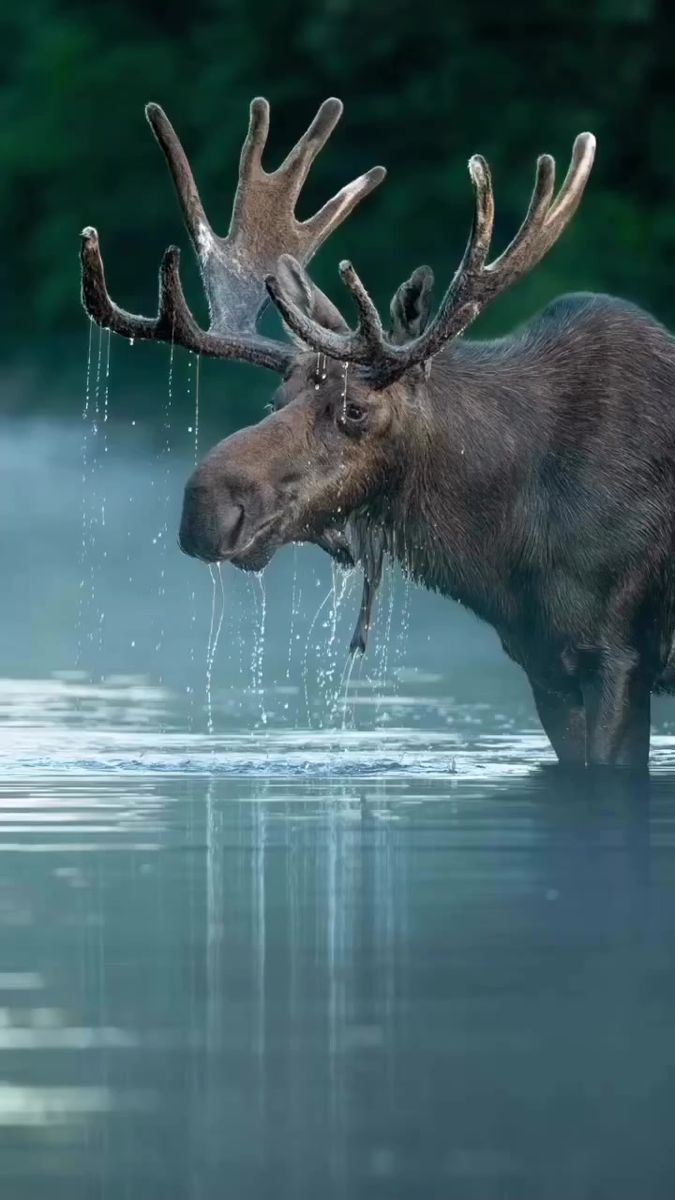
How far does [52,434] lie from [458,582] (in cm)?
1316

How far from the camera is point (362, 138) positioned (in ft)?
84.0

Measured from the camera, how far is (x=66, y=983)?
212 inches

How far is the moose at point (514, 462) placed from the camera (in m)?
8.70

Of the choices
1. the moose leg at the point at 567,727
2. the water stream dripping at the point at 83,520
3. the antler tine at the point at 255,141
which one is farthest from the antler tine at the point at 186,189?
the water stream dripping at the point at 83,520

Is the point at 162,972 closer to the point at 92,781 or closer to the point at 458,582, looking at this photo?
the point at 92,781

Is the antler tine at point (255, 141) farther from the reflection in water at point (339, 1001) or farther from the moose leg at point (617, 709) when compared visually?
the reflection in water at point (339, 1001)

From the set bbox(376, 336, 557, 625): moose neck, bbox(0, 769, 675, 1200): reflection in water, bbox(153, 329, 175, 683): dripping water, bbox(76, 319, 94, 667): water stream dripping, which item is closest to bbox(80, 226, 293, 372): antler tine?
bbox(376, 336, 557, 625): moose neck

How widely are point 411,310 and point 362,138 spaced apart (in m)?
17.0

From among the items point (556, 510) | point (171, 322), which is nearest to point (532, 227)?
point (556, 510)

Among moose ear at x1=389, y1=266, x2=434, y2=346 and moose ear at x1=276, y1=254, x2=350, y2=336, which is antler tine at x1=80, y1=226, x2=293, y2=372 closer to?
moose ear at x1=276, y1=254, x2=350, y2=336

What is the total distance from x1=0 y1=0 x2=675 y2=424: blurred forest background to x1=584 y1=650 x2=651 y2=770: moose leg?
13.4m

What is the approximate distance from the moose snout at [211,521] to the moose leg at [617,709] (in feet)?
3.57

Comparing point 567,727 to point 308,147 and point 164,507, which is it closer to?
point 308,147

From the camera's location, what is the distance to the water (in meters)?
4.28
